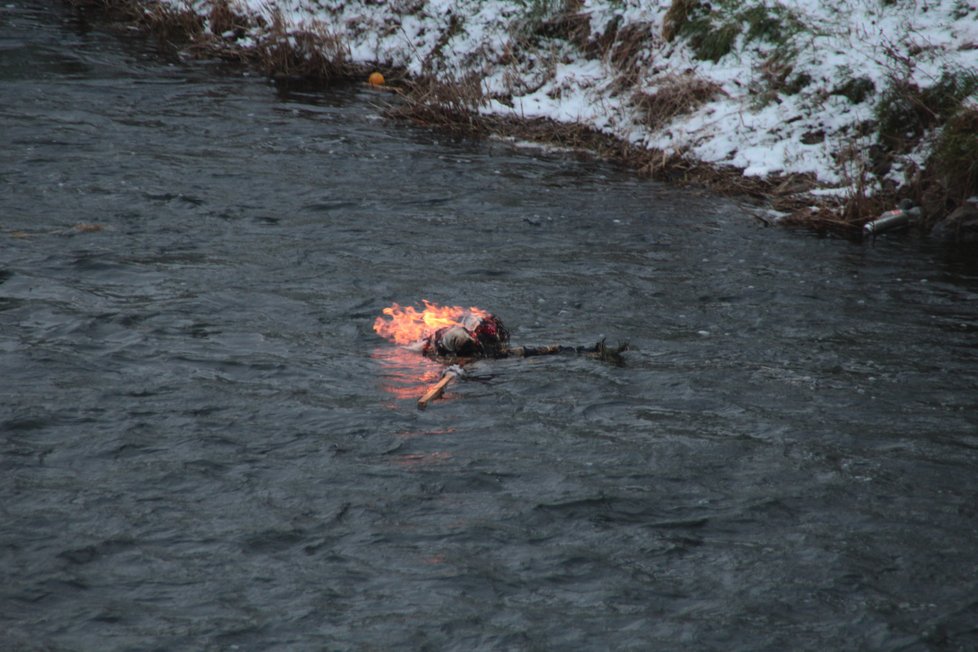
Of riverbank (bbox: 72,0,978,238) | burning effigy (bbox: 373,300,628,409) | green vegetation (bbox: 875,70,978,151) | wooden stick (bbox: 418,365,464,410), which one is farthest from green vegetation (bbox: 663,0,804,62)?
wooden stick (bbox: 418,365,464,410)

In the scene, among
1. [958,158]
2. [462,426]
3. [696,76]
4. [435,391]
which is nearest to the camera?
[462,426]

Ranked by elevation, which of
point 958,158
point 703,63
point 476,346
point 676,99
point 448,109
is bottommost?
point 476,346

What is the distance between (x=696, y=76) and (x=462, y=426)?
9.46m

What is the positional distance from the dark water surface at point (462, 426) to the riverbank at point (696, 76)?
59.6 inches

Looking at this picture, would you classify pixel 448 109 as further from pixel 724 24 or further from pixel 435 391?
pixel 435 391

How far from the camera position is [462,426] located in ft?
22.9

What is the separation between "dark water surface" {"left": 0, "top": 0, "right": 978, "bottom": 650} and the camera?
5246 mm

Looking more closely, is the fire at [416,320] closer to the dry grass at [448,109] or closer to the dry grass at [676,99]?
the dry grass at [448,109]

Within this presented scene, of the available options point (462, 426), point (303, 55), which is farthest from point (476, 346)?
point (303, 55)

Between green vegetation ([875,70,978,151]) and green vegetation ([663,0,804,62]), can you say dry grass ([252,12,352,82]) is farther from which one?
green vegetation ([875,70,978,151])

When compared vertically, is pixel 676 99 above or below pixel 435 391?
above

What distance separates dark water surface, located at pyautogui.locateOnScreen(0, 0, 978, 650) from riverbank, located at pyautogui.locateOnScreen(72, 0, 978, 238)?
151cm

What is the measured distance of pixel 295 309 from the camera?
8.96 meters

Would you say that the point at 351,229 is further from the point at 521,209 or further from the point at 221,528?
the point at 221,528
